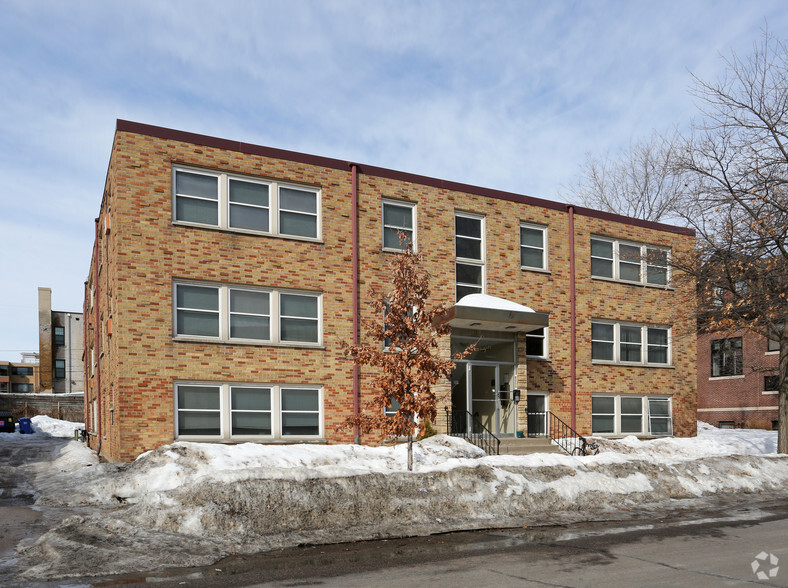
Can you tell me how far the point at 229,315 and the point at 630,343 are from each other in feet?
46.9

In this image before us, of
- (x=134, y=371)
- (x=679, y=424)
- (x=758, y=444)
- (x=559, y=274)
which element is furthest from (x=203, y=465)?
(x=758, y=444)

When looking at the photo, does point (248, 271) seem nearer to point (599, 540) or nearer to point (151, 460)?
point (151, 460)

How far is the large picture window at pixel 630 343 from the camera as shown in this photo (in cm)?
2369

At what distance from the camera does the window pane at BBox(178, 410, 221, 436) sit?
55.3 feet

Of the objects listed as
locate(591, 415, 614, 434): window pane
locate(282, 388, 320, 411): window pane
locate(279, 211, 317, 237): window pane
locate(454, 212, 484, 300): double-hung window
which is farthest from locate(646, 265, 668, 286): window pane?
locate(282, 388, 320, 411): window pane

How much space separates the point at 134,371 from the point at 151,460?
8.77 feet

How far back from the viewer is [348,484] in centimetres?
1160

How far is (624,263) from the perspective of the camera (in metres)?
24.7

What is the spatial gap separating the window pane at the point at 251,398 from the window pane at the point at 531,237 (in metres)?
9.71

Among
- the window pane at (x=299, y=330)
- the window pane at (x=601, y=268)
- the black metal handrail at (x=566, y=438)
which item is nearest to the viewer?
the window pane at (x=299, y=330)

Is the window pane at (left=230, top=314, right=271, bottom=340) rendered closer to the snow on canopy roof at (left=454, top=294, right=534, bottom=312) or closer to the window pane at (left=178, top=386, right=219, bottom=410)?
the window pane at (left=178, top=386, right=219, bottom=410)

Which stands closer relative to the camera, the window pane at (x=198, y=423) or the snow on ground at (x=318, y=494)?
the snow on ground at (x=318, y=494)

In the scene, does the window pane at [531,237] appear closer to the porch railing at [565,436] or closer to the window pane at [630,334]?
the window pane at [630,334]

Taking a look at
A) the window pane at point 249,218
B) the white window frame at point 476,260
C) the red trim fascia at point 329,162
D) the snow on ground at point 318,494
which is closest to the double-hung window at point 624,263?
the red trim fascia at point 329,162
